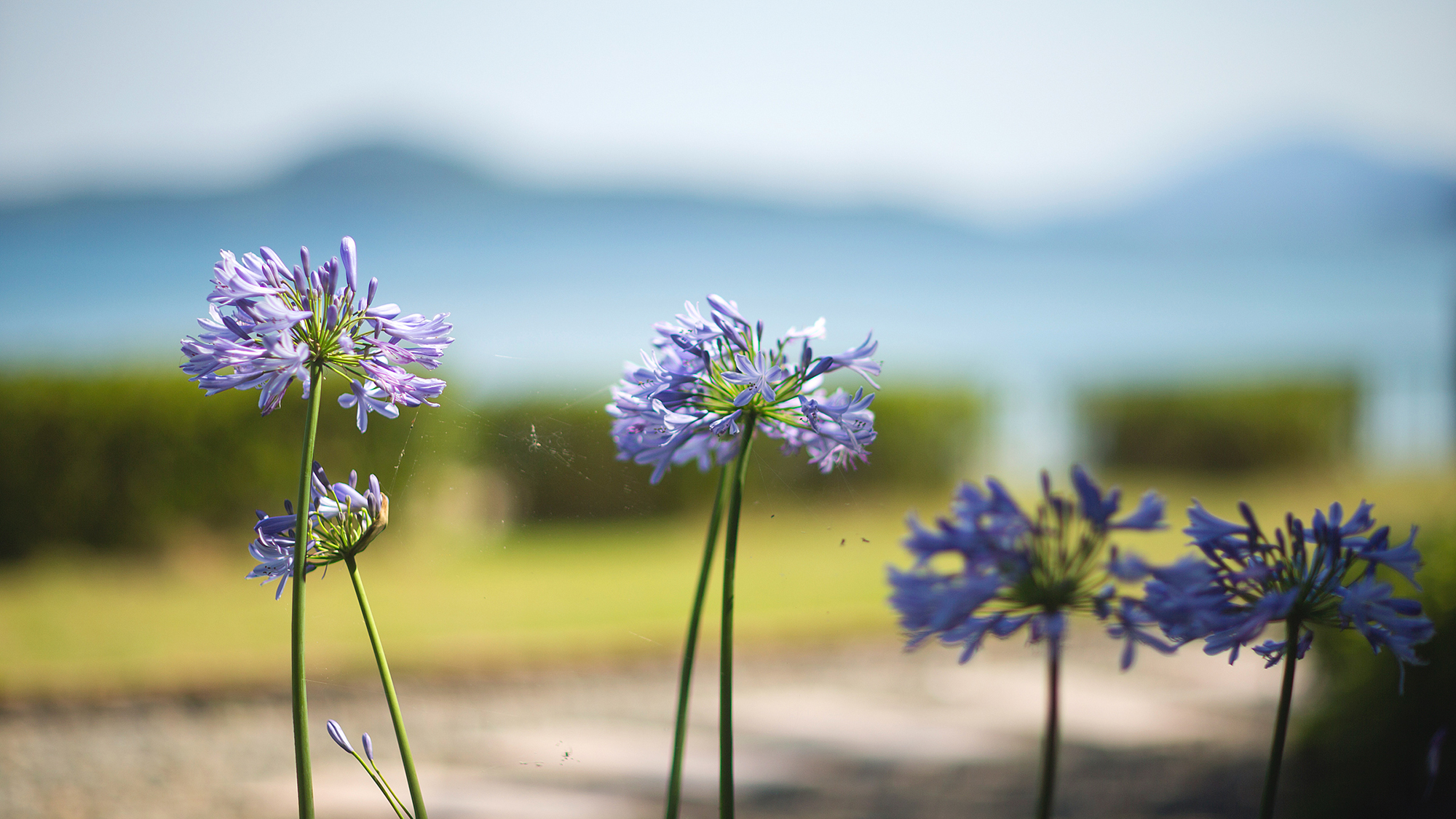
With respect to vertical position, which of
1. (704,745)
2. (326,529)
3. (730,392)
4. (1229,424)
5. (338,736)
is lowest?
(704,745)

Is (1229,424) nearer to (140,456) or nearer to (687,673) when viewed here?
(140,456)

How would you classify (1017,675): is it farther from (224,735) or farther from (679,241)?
(679,241)

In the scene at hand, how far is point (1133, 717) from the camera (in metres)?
4.56

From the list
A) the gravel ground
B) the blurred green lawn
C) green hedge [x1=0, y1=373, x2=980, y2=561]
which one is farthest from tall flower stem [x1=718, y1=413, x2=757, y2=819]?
green hedge [x1=0, y1=373, x2=980, y2=561]

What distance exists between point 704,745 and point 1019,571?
3.55 meters

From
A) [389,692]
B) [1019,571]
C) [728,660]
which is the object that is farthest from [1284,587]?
[389,692]

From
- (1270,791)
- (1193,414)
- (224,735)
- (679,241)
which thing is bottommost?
(224,735)

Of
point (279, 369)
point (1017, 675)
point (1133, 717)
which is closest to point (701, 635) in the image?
point (1017, 675)

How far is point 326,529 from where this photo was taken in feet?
3.99

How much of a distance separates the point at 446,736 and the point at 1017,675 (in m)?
2.94

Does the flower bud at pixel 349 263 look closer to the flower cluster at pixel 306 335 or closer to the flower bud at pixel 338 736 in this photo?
the flower cluster at pixel 306 335

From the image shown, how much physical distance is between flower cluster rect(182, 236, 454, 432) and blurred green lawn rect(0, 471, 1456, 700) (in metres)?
2.17

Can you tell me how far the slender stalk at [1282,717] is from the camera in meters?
1.02

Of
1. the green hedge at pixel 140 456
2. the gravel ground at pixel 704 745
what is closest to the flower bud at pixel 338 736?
the gravel ground at pixel 704 745
